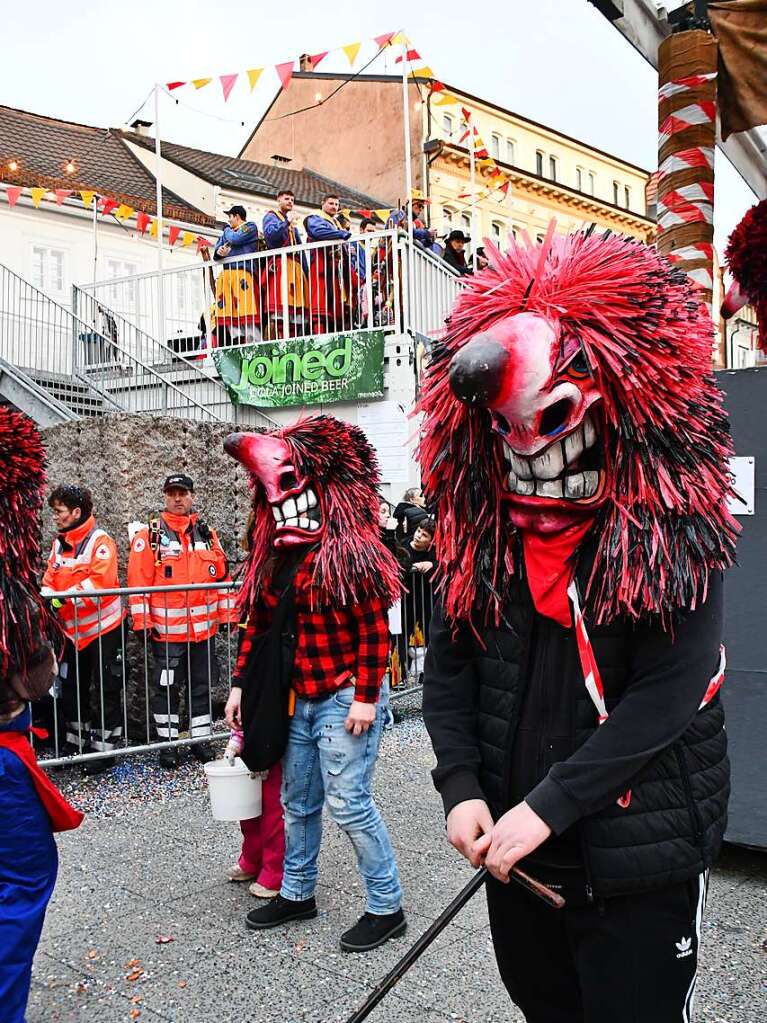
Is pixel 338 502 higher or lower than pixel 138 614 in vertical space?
higher

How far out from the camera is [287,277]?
38.1ft

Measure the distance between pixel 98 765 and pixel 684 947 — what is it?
4.70m

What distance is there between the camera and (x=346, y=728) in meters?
3.43

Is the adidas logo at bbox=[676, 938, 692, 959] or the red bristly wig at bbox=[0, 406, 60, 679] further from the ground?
the red bristly wig at bbox=[0, 406, 60, 679]

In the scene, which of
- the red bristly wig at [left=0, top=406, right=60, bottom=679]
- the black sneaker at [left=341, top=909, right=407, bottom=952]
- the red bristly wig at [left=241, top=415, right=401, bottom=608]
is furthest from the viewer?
the red bristly wig at [left=241, top=415, right=401, bottom=608]

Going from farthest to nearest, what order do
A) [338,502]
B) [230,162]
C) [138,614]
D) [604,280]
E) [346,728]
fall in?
[230,162] → [138,614] → [338,502] → [346,728] → [604,280]

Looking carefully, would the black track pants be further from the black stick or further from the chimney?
the chimney

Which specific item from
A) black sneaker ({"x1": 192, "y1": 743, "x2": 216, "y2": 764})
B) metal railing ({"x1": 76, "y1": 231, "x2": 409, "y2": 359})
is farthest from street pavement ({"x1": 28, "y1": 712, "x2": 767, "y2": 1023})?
metal railing ({"x1": 76, "y1": 231, "x2": 409, "y2": 359})

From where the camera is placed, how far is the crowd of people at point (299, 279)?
37.3 ft

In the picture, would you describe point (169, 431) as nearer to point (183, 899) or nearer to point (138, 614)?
point (138, 614)

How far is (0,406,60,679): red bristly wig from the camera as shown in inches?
106

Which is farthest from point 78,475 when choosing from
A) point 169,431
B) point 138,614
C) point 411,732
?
point 411,732

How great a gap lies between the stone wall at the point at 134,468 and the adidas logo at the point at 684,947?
16.6 ft

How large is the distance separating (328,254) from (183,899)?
9.06 m
